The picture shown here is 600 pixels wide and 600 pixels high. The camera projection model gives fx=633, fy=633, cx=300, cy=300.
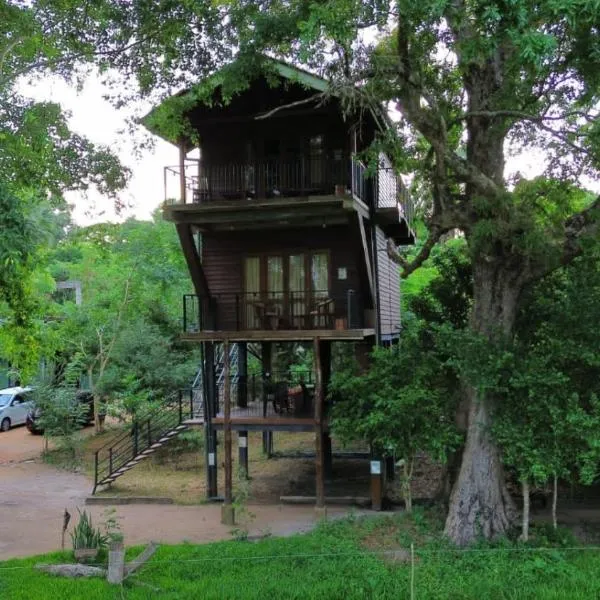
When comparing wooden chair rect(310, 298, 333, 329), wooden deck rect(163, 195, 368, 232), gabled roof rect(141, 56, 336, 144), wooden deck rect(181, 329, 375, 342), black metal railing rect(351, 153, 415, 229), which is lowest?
wooden deck rect(181, 329, 375, 342)

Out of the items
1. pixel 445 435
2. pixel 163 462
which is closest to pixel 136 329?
pixel 163 462

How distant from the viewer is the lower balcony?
15.1 meters

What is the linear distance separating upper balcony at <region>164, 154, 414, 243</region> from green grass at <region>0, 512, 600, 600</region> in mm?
7307

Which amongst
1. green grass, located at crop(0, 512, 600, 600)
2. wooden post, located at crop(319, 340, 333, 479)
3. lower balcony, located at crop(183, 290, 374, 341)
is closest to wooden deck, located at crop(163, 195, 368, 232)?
lower balcony, located at crop(183, 290, 374, 341)

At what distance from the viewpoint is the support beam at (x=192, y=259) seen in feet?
52.5

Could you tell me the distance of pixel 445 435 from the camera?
11.9 m

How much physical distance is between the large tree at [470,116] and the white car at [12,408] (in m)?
22.2

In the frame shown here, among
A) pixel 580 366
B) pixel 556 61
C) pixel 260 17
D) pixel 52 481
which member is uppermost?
pixel 260 17

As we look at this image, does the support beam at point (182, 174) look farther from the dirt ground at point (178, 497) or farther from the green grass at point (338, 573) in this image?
the green grass at point (338, 573)

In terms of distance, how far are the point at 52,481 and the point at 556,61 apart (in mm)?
17784

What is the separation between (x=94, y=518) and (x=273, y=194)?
8792 millimetres

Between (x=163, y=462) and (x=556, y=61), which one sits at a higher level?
(x=556, y=61)

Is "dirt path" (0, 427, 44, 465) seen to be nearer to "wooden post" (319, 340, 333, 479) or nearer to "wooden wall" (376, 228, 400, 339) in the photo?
"wooden post" (319, 340, 333, 479)

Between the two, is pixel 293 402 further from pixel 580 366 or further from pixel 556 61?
pixel 556 61
